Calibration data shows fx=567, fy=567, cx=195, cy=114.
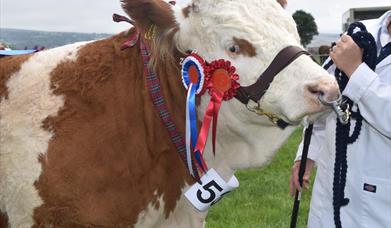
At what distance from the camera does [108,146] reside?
269 centimetres

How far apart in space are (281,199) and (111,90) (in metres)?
4.10

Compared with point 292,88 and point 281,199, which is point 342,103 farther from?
point 281,199

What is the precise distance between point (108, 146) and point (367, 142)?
50.0 inches

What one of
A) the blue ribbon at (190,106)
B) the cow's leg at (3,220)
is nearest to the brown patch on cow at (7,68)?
the cow's leg at (3,220)

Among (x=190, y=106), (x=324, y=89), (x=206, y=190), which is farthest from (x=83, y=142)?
(x=324, y=89)

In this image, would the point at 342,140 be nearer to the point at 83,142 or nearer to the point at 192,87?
the point at 192,87

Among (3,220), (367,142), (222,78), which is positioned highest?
(222,78)

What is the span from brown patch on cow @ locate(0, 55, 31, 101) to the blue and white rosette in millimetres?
848

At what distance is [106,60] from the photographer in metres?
2.82

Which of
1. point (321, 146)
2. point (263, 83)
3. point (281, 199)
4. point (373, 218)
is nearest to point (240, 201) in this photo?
point (281, 199)

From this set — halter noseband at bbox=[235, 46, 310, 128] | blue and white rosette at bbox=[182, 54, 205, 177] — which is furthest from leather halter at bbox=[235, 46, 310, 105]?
blue and white rosette at bbox=[182, 54, 205, 177]

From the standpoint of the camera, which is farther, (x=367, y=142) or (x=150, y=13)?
(x=367, y=142)

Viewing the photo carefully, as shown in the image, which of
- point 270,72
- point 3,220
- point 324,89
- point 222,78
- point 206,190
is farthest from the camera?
point 206,190

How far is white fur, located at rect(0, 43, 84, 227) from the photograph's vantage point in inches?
103
